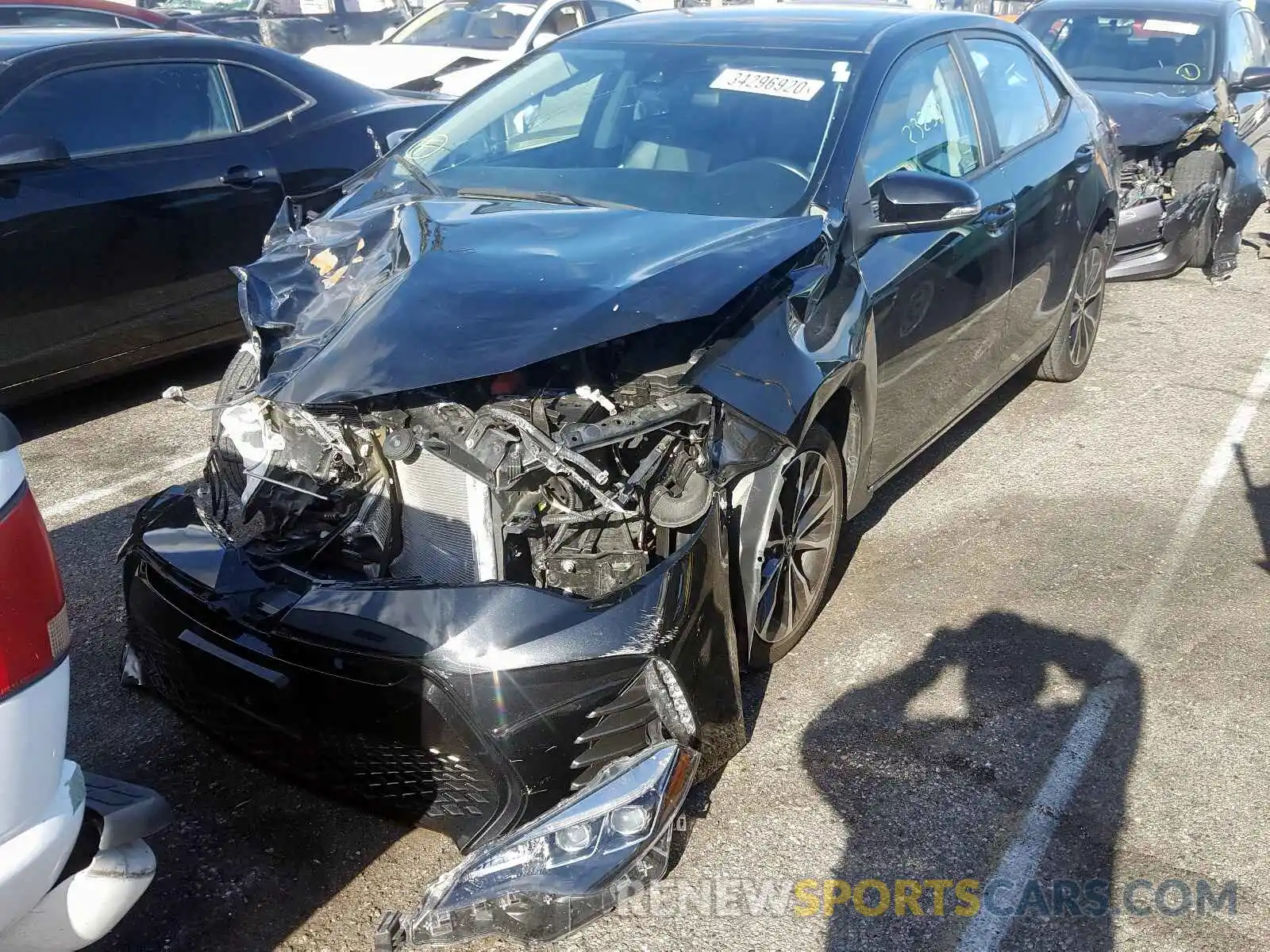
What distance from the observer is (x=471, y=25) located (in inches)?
433

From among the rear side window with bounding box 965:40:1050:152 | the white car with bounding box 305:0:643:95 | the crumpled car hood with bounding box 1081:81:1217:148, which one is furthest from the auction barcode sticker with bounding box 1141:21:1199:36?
the white car with bounding box 305:0:643:95

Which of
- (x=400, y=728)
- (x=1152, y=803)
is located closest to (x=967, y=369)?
(x=1152, y=803)

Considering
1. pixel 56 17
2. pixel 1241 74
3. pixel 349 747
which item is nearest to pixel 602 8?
pixel 56 17

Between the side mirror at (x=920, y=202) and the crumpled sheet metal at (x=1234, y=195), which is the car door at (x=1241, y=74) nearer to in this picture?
the crumpled sheet metal at (x=1234, y=195)

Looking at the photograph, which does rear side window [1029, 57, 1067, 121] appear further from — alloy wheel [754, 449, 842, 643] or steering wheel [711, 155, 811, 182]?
alloy wheel [754, 449, 842, 643]

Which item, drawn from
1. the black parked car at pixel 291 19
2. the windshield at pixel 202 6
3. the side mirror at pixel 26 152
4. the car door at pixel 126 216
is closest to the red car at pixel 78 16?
the car door at pixel 126 216

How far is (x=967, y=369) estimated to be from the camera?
436 centimetres

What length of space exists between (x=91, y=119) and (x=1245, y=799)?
5.02 metres

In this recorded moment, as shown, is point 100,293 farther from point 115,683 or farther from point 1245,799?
point 1245,799

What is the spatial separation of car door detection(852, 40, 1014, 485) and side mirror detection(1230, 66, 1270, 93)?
483 cm

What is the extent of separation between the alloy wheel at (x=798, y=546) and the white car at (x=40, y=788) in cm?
166

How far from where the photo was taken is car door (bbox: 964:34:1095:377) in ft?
14.8

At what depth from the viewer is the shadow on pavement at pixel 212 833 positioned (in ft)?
8.30

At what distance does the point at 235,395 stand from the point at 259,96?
3.39m
